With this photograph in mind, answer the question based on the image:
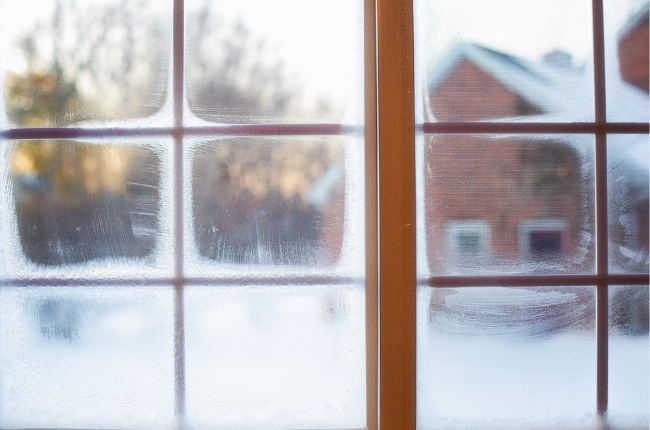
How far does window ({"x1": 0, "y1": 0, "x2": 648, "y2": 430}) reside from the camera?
3.89 feet

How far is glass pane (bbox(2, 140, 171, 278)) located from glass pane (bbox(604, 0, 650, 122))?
1.17 metres

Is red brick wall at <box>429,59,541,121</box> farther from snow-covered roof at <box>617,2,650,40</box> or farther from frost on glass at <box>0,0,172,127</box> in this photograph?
frost on glass at <box>0,0,172,127</box>

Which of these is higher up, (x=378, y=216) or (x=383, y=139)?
(x=383, y=139)

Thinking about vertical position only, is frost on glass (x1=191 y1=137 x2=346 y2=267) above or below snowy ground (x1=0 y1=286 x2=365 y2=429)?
above

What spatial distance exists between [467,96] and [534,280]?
50 cm

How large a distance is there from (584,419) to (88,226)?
1.35 m

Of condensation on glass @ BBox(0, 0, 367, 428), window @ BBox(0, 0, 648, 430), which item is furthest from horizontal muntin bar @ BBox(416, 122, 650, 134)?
condensation on glass @ BBox(0, 0, 367, 428)

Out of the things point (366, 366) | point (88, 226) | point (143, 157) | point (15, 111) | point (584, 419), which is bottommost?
point (584, 419)

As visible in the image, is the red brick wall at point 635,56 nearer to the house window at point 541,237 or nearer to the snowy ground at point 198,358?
the house window at point 541,237

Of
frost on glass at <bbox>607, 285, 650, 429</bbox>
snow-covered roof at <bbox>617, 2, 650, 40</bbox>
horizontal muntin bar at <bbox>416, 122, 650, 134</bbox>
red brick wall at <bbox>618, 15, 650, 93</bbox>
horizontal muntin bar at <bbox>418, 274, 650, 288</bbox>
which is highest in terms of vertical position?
snow-covered roof at <bbox>617, 2, 650, 40</bbox>

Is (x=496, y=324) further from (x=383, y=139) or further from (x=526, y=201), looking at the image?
(x=383, y=139)

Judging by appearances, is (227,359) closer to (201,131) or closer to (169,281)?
(169,281)

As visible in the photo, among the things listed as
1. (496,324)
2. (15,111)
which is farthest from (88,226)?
(496,324)

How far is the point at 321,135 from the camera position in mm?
1191
